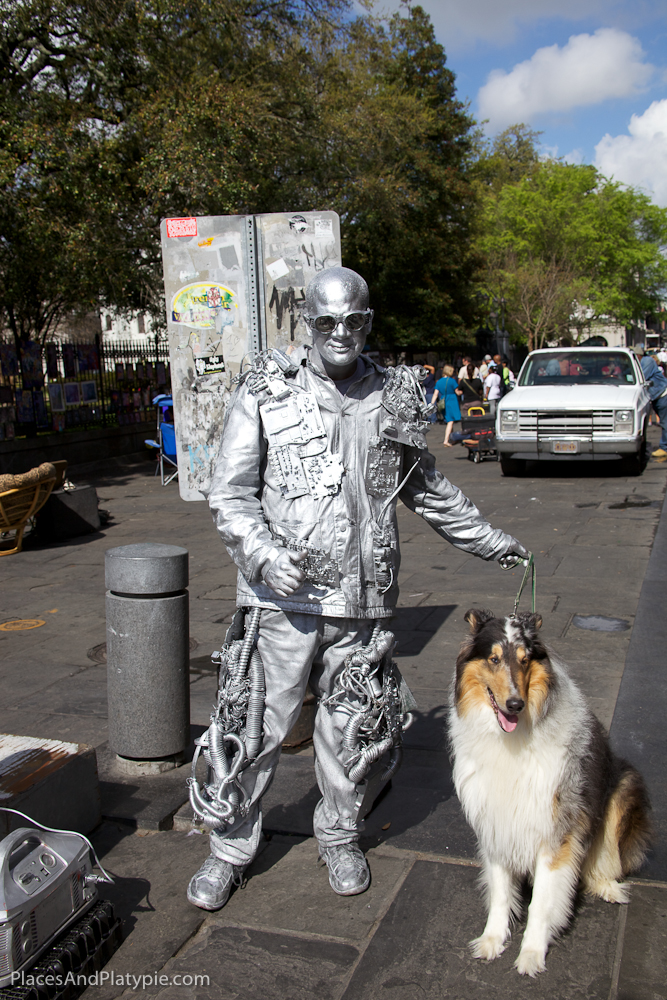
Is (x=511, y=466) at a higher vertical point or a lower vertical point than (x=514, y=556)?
lower

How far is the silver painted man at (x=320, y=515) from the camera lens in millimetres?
2936

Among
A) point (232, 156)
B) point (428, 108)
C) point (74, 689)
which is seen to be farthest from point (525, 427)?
point (428, 108)

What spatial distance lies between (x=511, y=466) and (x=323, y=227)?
10.0 meters

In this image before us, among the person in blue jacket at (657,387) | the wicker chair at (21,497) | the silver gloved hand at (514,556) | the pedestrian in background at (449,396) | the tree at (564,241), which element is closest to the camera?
the silver gloved hand at (514,556)

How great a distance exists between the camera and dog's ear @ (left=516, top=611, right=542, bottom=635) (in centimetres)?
260

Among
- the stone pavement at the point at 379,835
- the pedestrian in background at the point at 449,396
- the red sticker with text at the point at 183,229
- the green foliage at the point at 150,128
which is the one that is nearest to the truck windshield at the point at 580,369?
the pedestrian in background at the point at 449,396

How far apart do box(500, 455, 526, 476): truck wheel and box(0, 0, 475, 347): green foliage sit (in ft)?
20.7

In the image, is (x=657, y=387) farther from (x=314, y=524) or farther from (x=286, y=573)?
(x=286, y=573)

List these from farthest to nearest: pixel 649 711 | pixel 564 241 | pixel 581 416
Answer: pixel 564 241
pixel 581 416
pixel 649 711

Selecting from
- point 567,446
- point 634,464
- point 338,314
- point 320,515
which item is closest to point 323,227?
point 338,314

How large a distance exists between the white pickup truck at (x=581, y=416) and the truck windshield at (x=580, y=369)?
0.02 m

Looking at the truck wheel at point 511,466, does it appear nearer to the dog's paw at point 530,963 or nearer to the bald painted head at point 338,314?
the bald painted head at point 338,314

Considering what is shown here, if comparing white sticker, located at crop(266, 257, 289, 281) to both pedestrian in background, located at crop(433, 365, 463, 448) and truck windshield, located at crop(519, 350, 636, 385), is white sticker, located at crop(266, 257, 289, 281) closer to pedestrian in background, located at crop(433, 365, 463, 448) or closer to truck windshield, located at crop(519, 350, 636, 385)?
truck windshield, located at crop(519, 350, 636, 385)

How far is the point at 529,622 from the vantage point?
2.62m
